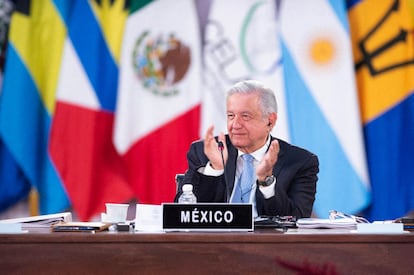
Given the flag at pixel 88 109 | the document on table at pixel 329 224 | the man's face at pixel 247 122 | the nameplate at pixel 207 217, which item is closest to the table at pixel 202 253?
the nameplate at pixel 207 217

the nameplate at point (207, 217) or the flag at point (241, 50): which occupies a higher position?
the flag at point (241, 50)

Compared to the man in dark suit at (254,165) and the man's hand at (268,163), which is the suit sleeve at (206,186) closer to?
the man in dark suit at (254,165)

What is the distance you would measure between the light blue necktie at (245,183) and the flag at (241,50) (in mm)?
1163

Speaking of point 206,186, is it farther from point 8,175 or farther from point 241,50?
point 8,175

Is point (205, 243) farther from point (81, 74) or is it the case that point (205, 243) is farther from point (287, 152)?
point (81, 74)

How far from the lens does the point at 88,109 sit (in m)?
3.93

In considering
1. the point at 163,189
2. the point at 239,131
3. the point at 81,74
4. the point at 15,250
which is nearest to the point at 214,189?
the point at 239,131

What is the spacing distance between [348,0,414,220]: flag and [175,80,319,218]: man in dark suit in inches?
47.5

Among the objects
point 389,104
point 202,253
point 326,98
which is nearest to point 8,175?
point 326,98

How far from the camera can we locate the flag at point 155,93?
3.92 m

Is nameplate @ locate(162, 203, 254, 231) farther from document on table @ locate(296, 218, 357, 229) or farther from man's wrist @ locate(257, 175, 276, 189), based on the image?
man's wrist @ locate(257, 175, 276, 189)

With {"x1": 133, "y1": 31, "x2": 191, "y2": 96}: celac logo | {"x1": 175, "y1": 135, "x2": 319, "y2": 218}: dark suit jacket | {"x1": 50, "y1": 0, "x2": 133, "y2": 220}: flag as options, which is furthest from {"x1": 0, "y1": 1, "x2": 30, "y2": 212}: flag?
{"x1": 175, "y1": 135, "x2": 319, "y2": 218}: dark suit jacket

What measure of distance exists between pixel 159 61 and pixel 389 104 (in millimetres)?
1343

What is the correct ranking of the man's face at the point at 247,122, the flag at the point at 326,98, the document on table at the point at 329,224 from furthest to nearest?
1. the flag at the point at 326,98
2. the man's face at the point at 247,122
3. the document on table at the point at 329,224
